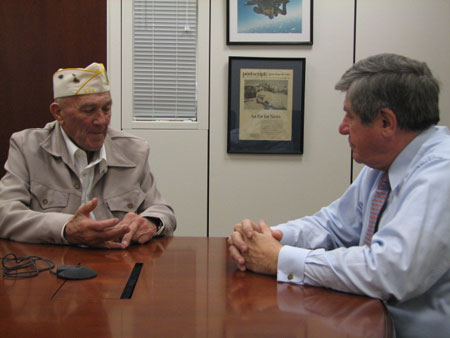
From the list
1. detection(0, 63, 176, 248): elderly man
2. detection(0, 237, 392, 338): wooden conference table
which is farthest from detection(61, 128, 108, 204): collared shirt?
detection(0, 237, 392, 338): wooden conference table

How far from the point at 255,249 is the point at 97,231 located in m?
0.60

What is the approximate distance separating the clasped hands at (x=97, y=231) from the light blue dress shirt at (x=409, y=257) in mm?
667

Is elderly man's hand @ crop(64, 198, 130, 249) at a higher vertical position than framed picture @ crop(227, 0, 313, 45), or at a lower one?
lower

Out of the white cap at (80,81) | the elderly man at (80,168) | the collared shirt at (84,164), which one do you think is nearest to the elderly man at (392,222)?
the elderly man at (80,168)

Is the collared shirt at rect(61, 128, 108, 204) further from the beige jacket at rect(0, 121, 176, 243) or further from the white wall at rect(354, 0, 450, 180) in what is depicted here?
the white wall at rect(354, 0, 450, 180)

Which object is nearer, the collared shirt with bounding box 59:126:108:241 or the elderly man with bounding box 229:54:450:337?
the elderly man with bounding box 229:54:450:337

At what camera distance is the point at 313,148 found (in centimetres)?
326

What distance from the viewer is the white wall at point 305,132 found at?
320 centimetres

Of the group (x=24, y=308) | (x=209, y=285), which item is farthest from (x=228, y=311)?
(x=24, y=308)

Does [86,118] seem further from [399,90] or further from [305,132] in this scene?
[305,132]

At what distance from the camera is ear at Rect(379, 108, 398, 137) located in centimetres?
146

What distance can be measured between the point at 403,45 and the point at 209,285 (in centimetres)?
254

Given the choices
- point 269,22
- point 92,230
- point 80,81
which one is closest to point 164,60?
point 269,22

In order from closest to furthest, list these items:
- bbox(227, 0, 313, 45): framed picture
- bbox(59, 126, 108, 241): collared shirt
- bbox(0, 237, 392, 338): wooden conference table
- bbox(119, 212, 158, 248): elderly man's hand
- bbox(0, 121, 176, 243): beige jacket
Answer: bbox(0, 237, 392, 338): wooden conference table, bbox(119, 212, 158, 248): elderly man's hand, bbox(0, 121, 176, 243): beige jacket, bbox(59, 126, 108, 241): collared shirt, bbox(227, 0, 313, 45): framed picture
